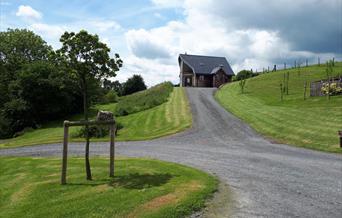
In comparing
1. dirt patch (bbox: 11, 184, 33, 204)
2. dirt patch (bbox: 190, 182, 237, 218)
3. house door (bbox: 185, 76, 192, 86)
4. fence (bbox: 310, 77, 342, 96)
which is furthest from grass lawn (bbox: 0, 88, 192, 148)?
house door (bbox: 185, 76, 192, 86)

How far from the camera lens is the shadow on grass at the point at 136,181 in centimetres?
1263

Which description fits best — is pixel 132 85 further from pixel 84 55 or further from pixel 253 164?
pixel 84 55

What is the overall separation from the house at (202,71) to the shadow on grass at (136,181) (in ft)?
250

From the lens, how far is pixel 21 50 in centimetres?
7906

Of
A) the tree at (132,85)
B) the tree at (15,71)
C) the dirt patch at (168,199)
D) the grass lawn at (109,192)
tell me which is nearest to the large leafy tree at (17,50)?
the tree at (15,71)

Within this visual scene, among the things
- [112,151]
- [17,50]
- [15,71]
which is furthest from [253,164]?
[17,50]

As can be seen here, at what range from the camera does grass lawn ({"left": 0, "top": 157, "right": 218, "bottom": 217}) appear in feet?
33.7

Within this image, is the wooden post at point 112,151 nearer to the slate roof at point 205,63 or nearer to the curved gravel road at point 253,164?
the curved gravel road at point 253,164

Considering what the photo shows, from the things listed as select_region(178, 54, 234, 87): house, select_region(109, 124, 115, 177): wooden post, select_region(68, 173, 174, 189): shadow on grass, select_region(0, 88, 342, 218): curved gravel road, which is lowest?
select_region(0, 88, 342, 218): curved gravel road

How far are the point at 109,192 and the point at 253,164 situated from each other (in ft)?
26.9

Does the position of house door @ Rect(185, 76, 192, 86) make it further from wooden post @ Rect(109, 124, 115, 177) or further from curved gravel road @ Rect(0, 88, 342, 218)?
wooden post @ Rect(109, 124, 115, 177)

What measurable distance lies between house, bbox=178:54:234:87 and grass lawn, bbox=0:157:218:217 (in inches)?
2931

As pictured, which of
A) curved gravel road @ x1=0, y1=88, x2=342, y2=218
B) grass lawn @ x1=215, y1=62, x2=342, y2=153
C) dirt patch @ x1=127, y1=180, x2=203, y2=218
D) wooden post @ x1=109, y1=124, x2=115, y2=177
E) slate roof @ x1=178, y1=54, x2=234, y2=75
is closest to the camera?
dirt patch @ x1=127, y1=180, x2=203, y2=218

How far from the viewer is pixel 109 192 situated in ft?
38.8
